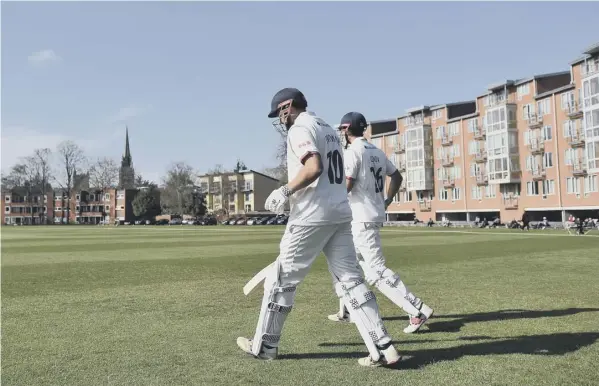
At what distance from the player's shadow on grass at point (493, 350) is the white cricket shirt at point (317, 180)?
51.7 inches

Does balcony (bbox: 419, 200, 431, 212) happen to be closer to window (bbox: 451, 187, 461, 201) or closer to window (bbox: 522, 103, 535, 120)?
window (bbox: 451, 187, 461, 201)

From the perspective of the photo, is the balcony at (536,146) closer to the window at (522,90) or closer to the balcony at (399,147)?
the window at (522,90)

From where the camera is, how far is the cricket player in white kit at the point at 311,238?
4.69m

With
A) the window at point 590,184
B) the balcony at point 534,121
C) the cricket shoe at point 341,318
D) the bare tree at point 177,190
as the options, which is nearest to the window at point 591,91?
the window at point 590,184

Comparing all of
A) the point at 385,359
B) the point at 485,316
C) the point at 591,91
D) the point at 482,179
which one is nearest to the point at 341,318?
the point at 485,316

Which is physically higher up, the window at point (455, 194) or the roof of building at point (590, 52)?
the roof of building at point (590, 52)

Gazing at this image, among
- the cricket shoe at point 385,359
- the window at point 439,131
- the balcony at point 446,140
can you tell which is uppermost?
the window at point 439,131

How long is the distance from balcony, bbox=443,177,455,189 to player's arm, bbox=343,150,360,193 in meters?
76.3

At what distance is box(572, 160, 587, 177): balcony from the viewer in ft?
193

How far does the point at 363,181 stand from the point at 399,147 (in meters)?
86.2

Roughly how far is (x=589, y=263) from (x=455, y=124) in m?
69.1

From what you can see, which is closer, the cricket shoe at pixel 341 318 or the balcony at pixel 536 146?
the cricket shoe at pixel 341 318

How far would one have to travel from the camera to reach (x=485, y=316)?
664 centimetres

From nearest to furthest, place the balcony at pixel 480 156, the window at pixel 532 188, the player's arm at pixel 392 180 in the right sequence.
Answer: the player's arm at pixel 392 180 < the window at pixel 532 188 < the balcony at pixel 480 156
